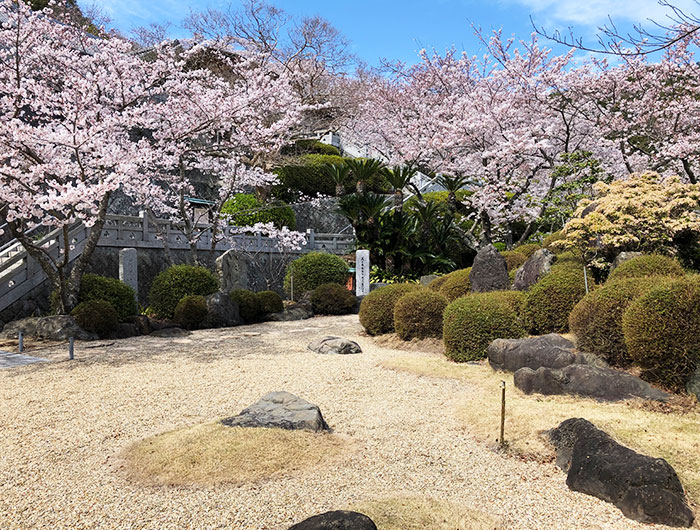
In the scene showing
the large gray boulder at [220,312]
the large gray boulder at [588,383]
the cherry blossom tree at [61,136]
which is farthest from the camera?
the large gray boulder at [220,312]

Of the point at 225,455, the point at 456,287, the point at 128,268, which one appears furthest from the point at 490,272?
the point at 128,268

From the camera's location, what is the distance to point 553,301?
7.48 m

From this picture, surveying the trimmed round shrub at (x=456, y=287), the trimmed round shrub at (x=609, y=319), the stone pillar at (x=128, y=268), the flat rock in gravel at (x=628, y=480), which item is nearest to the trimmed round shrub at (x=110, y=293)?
the stone pillar at (x=128, y=268)

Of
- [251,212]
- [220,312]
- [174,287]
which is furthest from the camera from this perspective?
[251,212]

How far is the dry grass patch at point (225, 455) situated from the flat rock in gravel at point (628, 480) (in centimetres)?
170

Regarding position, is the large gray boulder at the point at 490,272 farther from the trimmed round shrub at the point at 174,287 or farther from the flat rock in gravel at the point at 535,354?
the trimmed round shrub at the point at 174,287

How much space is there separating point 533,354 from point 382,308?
4231 mm

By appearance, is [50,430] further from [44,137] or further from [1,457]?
[44,137]

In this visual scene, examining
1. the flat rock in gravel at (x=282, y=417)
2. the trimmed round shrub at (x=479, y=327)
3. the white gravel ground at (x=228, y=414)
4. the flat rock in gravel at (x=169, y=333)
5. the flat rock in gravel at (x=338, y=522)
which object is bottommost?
the flat rock in gravel at (x=169, y=333)

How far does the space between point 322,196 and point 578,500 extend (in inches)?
810

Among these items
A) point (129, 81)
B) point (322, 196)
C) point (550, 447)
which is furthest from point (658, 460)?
point (322, 196)

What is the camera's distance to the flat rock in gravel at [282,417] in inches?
169

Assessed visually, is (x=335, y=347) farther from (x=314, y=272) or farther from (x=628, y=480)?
(x=314, y=272)

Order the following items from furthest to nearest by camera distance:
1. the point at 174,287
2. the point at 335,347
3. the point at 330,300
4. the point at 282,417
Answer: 1. the point at 330,300
2. the point at 174,287
3. the point at 335,347
4. the point at 282,417
